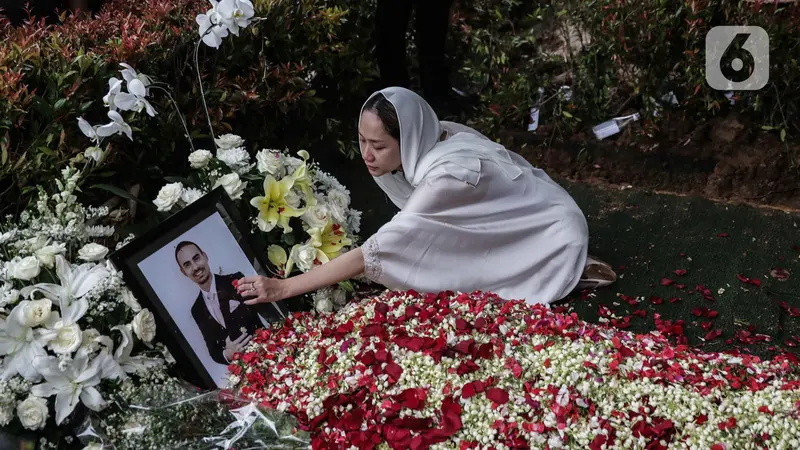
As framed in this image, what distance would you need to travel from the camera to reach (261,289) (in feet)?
9.00

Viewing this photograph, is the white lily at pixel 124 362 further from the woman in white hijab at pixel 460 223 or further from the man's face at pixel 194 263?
the woman in white hijab at pixel 460 223

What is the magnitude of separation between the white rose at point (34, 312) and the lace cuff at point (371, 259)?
118cm

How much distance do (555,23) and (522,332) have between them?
3319 millimetres

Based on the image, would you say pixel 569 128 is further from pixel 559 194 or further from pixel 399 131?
pixel 399 131

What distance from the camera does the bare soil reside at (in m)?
4.11

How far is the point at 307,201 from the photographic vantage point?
317cm

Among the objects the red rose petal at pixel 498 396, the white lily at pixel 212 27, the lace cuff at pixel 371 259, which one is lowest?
the red rose petal at pixel 498 396

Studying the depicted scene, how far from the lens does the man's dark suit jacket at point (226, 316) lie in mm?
2695

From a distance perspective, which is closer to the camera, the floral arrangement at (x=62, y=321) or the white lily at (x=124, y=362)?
the floral arrangement at (x=62, y=321)

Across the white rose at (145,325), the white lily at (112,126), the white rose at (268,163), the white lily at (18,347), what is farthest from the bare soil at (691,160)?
the white lily at (18,347)

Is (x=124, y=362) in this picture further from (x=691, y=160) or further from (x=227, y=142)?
(x=691, y=160)

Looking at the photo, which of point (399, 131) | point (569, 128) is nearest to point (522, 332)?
point (399, 131)

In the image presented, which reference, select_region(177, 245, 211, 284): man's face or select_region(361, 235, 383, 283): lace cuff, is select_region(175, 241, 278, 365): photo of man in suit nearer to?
select_region(177, 245, 211, 284): man's face

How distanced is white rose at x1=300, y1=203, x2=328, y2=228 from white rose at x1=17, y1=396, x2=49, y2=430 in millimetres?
1303
